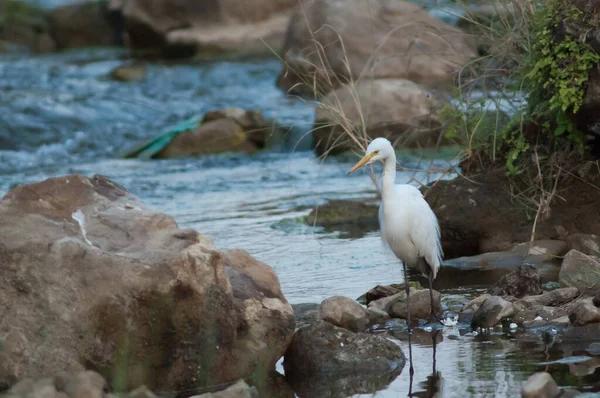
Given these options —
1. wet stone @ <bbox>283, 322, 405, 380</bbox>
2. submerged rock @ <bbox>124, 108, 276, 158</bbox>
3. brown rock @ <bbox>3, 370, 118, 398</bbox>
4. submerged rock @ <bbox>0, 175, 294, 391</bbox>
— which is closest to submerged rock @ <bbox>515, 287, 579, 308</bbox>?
wet stone @ <bbox>283, 322, 405, 380</bbox>

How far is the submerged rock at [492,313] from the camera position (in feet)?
17.8

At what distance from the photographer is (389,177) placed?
6012 millimetres

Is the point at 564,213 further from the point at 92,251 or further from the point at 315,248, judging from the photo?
the point at 92,251

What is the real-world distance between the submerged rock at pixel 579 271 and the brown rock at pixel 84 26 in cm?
2227

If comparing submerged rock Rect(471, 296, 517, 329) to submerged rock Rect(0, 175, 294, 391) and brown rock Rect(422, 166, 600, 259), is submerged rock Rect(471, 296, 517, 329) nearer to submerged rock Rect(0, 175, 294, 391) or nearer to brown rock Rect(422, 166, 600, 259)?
submerged rock Rect(0, 175, 294, 391)

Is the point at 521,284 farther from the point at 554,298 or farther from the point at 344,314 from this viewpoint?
the point at 344,314

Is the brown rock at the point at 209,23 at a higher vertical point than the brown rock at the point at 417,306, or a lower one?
lower

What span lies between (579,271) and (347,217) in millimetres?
3505

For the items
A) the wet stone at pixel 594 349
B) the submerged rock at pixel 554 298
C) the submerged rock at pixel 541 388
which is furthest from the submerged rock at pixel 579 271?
the submerged rock at pixel 541 388

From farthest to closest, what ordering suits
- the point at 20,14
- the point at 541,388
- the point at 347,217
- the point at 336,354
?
the point at 20,14
the point at 347,217
the point at 336,354
the point at 541,388

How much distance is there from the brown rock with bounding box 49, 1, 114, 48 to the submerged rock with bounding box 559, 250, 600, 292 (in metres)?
22.3

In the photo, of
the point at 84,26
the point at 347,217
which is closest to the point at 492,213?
the point at 347,217

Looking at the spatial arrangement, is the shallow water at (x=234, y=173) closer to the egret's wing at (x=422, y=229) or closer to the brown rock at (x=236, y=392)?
the egret's wing at (x=422, y=229)

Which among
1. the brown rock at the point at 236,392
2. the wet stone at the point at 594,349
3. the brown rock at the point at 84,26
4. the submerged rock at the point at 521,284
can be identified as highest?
the brown rock at the point at 236,392
